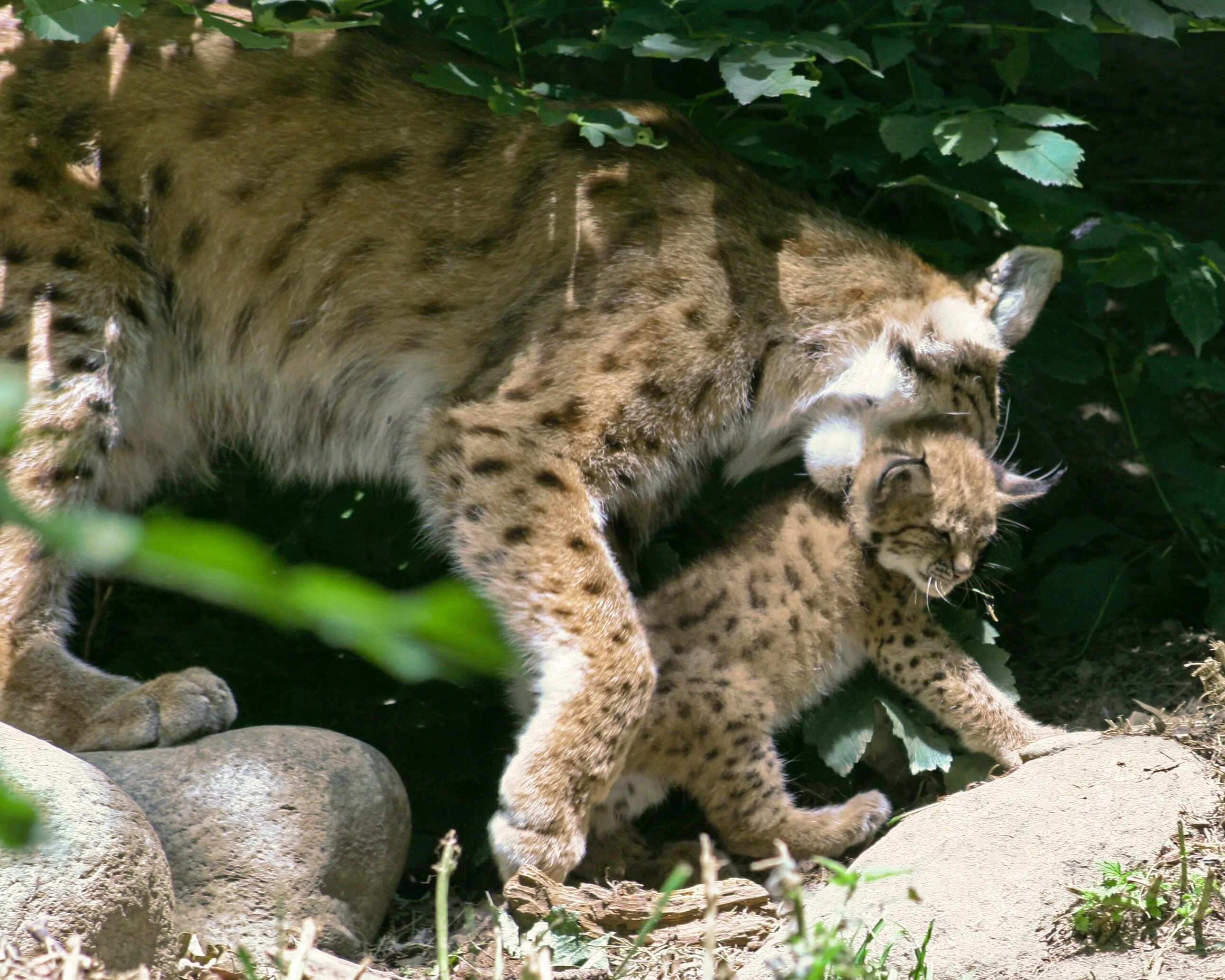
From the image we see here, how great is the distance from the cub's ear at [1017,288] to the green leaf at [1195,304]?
1.10 feet

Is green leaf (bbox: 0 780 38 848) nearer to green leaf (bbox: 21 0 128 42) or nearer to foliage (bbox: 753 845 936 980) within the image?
foliage (bbox: 753 845 936 980)

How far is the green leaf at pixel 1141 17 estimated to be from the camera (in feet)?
11.6

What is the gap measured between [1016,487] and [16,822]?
3879 millimetres

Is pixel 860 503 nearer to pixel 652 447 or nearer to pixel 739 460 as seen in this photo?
pixel 739 460

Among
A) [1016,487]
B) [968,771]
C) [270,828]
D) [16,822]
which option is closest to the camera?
[16,822]

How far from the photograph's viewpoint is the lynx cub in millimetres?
3834

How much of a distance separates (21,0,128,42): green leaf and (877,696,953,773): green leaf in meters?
2.82

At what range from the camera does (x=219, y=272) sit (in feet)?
13.1

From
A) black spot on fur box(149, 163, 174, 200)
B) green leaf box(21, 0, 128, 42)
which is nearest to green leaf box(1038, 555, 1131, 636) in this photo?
black spot on fur box(149, 163, 174, 200)

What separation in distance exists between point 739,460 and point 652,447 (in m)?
0.54

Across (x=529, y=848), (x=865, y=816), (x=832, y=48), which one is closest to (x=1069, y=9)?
(x=832, y=48)

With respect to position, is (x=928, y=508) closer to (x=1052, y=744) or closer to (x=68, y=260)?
(x=1052, y=744)

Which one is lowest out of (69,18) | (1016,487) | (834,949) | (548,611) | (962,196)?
(548,611)

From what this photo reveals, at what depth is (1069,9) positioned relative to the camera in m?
3.68
